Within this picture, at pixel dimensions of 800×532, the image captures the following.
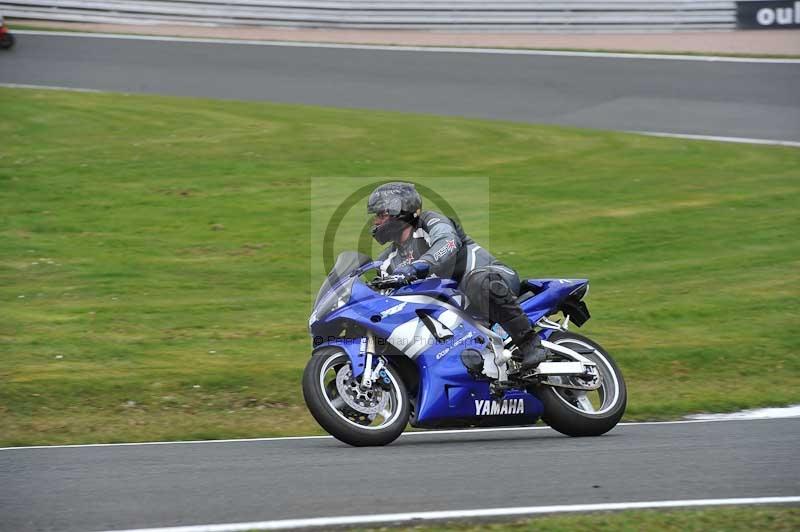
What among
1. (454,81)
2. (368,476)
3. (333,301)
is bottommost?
(368,476)

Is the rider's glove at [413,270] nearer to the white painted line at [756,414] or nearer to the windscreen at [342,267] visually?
the windscreen at [342,267]

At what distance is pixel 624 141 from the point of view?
20.0 metres

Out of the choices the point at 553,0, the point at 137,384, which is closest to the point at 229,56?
the point at 553,0

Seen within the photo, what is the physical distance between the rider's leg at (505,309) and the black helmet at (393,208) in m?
0.61

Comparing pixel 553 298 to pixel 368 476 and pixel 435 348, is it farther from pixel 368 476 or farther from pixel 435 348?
pixel 368 476

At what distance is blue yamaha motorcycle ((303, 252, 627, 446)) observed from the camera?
7562mm

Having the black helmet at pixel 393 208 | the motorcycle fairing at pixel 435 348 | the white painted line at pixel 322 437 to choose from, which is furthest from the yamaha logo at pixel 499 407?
the black helmet at pixel 393 208

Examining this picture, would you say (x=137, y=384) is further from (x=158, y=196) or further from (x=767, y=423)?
(x=158, y=196)

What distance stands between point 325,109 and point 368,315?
14.9m

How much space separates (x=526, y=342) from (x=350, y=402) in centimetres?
138

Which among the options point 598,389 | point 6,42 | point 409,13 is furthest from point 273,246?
Result: point 409,13

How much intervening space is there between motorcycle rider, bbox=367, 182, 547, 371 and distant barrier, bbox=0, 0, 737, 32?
65.8ft

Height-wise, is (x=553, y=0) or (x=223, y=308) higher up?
(x=553, y=0)

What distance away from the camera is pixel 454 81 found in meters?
23.7
